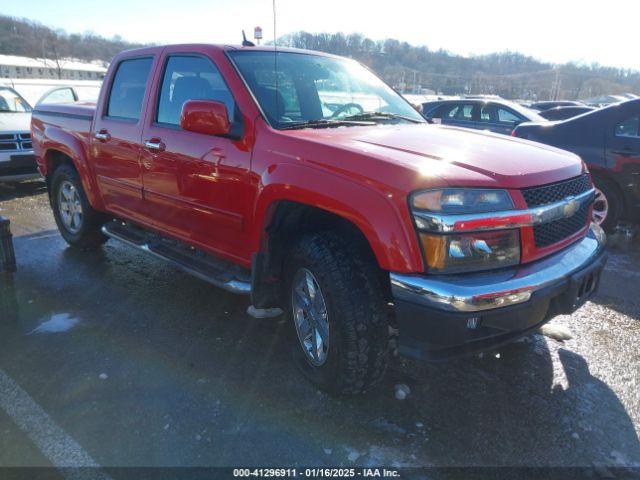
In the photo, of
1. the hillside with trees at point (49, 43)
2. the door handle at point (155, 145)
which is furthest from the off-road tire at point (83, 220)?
the hillside with trees at point (49, 43)

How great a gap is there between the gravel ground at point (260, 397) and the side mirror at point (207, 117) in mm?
1464

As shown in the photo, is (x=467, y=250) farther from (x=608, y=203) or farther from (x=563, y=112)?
(x=563, y=112)

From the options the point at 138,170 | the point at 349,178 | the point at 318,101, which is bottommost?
the point at 138,170

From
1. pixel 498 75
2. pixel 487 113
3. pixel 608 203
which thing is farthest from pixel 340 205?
pixel 498 75

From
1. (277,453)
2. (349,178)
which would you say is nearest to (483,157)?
(349,178)

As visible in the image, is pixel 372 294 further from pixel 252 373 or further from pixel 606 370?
pixel 606 370

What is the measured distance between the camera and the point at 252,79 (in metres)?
3.32

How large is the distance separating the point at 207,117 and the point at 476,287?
1.85 m

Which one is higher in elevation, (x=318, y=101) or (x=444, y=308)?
(x=318, y=101)

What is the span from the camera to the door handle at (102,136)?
173 inches

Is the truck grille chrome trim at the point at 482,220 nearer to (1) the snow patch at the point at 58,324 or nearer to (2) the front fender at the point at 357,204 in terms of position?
(2) the front fender at the point at 357,204

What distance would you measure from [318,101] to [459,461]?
2418 mm

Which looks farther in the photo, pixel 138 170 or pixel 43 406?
pixel 138 170

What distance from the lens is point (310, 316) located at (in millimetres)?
2924
